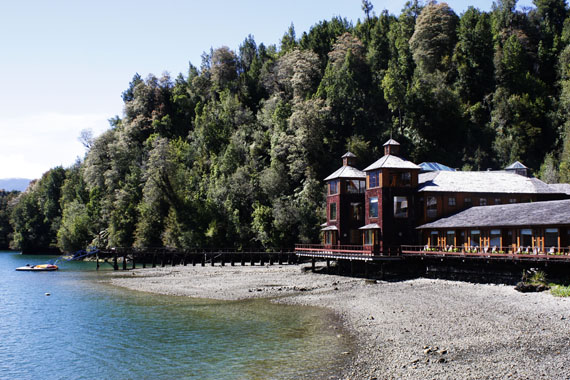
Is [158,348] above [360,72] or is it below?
below

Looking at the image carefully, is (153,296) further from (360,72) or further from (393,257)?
(360,72)

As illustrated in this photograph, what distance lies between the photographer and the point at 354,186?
176 ft

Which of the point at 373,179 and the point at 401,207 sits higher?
the point at 373,179

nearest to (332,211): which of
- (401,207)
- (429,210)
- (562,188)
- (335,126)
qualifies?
(401,207)

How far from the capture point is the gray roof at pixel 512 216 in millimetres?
33625

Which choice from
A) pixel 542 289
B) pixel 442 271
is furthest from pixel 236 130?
pixel 542 289

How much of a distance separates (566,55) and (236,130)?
190 feet

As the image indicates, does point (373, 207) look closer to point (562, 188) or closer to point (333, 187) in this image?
point (333, 187)

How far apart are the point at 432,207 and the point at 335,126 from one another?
3583 cm

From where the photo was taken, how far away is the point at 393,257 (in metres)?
43.1

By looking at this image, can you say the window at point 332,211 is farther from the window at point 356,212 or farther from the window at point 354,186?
the window at point 354,186

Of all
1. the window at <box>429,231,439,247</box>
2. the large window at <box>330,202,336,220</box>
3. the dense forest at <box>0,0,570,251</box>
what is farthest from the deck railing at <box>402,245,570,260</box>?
the dense forest at <box>0,0,570,251</box>

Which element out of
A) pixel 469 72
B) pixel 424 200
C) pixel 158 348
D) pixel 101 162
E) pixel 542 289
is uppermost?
pixel 469 72

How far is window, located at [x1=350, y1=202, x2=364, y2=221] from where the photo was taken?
175 feet
